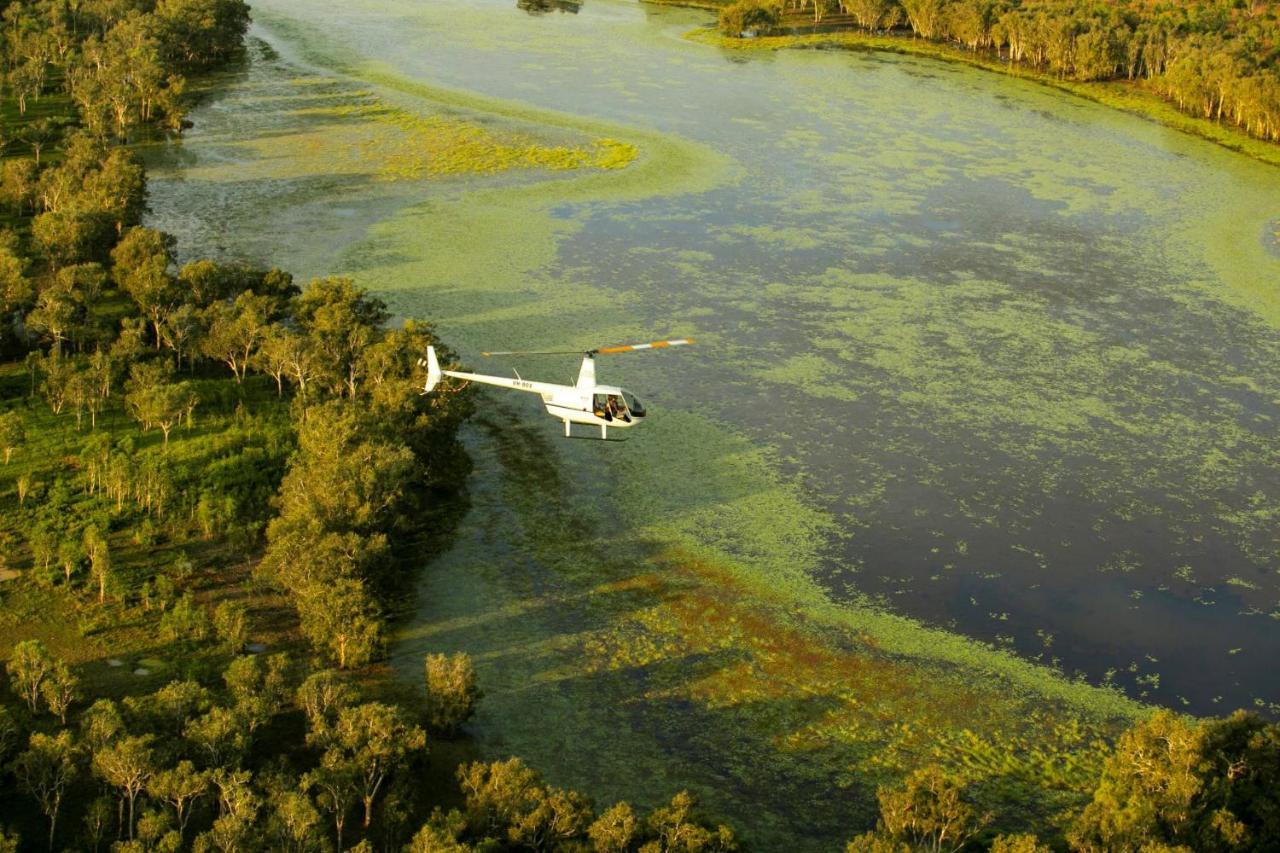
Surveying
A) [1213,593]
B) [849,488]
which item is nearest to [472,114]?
[849,488]

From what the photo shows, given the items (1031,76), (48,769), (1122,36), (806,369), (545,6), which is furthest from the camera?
(545,6)

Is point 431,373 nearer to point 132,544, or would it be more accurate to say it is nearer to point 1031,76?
point 132,544

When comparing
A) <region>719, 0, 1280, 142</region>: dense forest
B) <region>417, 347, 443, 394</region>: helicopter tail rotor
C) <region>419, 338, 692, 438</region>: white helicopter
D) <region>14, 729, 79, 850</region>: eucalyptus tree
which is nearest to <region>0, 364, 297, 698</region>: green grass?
<region>14, 729, 79, 850</region>: eucalyptus tree

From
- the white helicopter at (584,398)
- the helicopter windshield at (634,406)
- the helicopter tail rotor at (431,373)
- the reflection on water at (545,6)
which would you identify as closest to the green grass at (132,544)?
the helicopter tail rotor at (431,373)

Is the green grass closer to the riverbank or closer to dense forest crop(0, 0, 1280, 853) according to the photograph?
dense forest crop(0, 0, 1280, 853)

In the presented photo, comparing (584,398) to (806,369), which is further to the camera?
(806,369)

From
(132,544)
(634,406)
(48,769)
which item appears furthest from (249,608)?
(634,406)

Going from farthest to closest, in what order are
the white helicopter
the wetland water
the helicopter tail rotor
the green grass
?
the white helicopter, the helicopter tail rotor, the wetland water, the green grass
